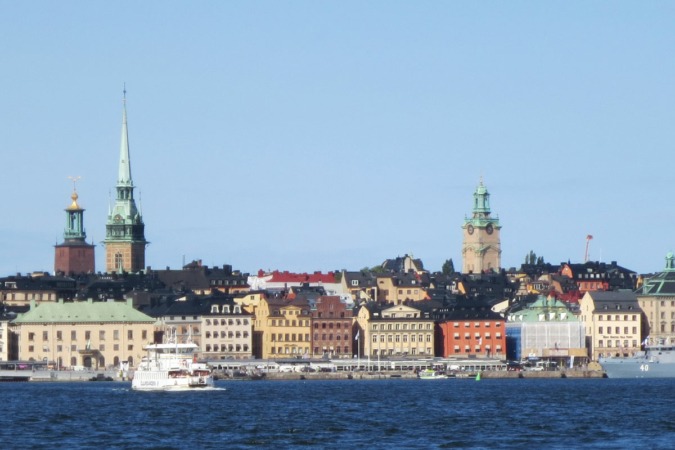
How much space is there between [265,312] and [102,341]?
546 inches

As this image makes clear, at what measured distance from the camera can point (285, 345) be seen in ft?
550

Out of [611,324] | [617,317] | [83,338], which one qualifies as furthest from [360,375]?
[617,317]

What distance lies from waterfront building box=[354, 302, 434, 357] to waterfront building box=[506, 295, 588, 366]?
7.30 m

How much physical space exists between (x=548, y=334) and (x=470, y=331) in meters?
5.79

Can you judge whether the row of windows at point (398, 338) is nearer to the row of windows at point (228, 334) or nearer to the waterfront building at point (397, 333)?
the waterfront building at point (397, 333)

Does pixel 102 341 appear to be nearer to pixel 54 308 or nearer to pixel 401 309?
pixel 54 308

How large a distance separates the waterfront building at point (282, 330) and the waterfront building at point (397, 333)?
3986 millimetres

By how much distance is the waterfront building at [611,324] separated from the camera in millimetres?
172875

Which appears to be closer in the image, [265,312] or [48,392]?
[48,392]

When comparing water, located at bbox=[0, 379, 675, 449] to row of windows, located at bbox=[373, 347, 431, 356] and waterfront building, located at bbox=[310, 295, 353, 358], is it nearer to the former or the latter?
waterfront building, located at bbox=[310, 295, 353, 358]

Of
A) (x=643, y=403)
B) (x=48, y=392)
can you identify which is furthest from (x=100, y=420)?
(x=48, y=392)

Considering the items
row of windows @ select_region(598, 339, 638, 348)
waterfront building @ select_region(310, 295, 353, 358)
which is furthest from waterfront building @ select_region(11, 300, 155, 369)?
row of windows @ select_region(598, 339, 638, 348)

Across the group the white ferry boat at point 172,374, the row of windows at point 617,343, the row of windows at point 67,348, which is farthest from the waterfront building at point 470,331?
the white ferry boat at point 172,374

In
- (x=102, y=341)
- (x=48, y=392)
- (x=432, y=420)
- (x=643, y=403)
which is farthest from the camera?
(x=102, y=341)
